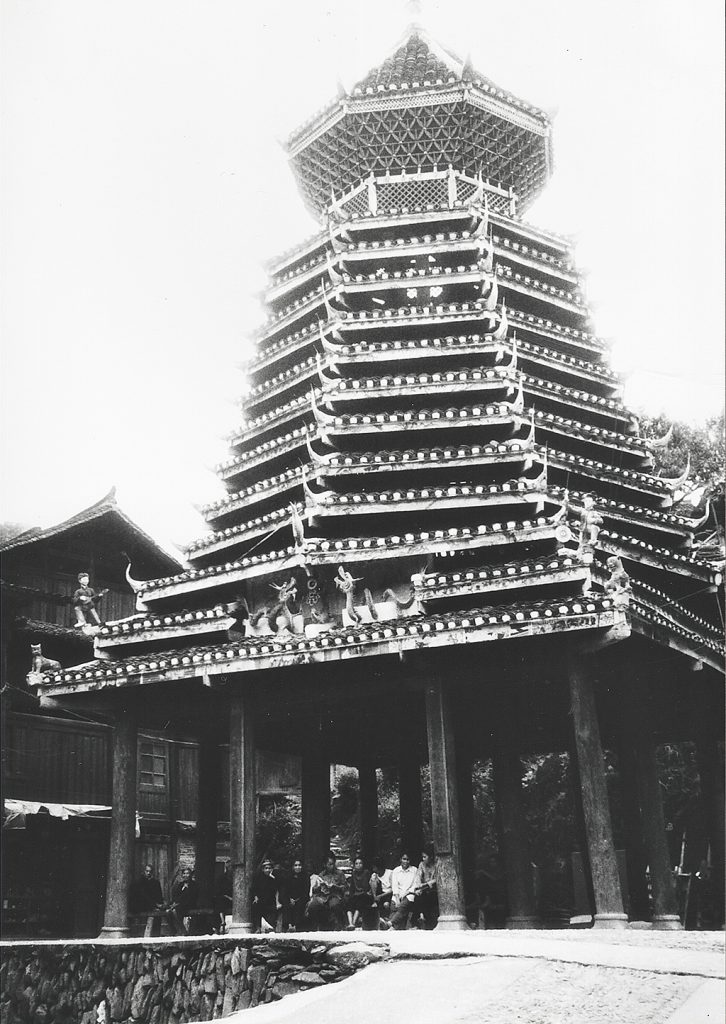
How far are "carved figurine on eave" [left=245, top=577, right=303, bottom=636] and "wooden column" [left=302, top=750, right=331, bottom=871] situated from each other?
13.3ft

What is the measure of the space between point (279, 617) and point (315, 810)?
15.6ft

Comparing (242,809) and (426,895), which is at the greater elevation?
(242,809)

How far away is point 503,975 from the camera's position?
9664mm

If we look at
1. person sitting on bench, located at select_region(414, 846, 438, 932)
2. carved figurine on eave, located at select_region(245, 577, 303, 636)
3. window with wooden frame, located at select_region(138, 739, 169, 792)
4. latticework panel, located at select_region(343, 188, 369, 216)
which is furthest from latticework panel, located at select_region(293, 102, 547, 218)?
window with wooden frame, located at select_region(138, 739, 169, 792)

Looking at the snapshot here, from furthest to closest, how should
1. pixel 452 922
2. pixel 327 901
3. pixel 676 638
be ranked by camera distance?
pixel 676 638
pixel 327 901
pixel 452 922

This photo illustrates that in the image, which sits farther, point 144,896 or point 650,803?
point 144,896

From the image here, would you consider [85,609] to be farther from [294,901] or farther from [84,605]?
[294,901]

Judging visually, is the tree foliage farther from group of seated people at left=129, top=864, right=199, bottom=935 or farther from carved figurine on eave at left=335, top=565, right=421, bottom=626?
group of seated people at left=129, top=864, right=199, bottom=935

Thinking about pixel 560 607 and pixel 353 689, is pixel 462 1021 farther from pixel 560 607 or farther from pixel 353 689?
pixel 353 689

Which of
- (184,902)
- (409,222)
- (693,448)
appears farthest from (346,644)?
(693,448)

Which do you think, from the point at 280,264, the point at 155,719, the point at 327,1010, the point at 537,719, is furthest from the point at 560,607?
the point at 280,264

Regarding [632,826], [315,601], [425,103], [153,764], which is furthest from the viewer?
[153,764]

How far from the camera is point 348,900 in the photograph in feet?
52.1

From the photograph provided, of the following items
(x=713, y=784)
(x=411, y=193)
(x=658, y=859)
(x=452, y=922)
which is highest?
(x=411, y=193)
